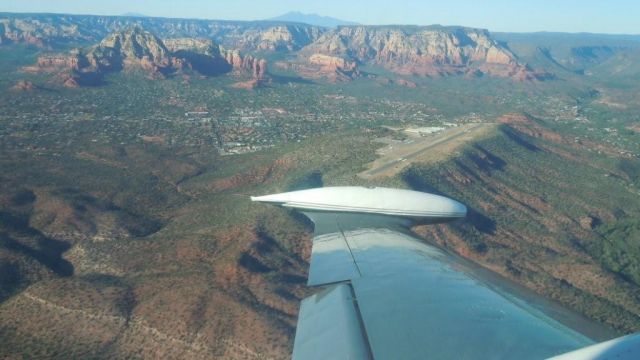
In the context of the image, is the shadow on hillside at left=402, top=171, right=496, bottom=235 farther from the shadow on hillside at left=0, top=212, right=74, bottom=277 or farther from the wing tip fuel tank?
the shadow on hillside at left=0, top=212, right=74, bottom=277

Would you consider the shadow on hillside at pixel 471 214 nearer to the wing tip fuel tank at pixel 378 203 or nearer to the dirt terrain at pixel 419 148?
the dirt terrain at pixel 419 148

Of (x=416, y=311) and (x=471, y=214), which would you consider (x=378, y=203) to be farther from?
(x=471, y=214)

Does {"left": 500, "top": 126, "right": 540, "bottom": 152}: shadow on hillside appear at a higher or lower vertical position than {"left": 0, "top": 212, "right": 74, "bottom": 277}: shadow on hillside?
higher


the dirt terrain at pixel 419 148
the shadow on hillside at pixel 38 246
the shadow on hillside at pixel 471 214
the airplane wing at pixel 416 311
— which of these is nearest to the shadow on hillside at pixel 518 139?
the dirt terrain at pixel 419 148

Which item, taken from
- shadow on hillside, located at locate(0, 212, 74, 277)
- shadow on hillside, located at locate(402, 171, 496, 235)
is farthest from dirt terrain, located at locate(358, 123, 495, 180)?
shadow on hillside, located at locate(0, 212, 74, 277)

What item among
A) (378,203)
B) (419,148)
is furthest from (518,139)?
(378,203)

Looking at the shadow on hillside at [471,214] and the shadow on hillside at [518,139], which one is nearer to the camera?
the shadow on hillside at [471,214]

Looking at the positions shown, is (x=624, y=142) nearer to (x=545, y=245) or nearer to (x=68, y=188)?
(x=545, y=245)

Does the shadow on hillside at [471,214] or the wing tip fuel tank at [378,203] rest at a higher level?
the wing tip fuel tank at [378,203]

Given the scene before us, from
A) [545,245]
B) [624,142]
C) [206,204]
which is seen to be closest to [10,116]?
[206,204]
